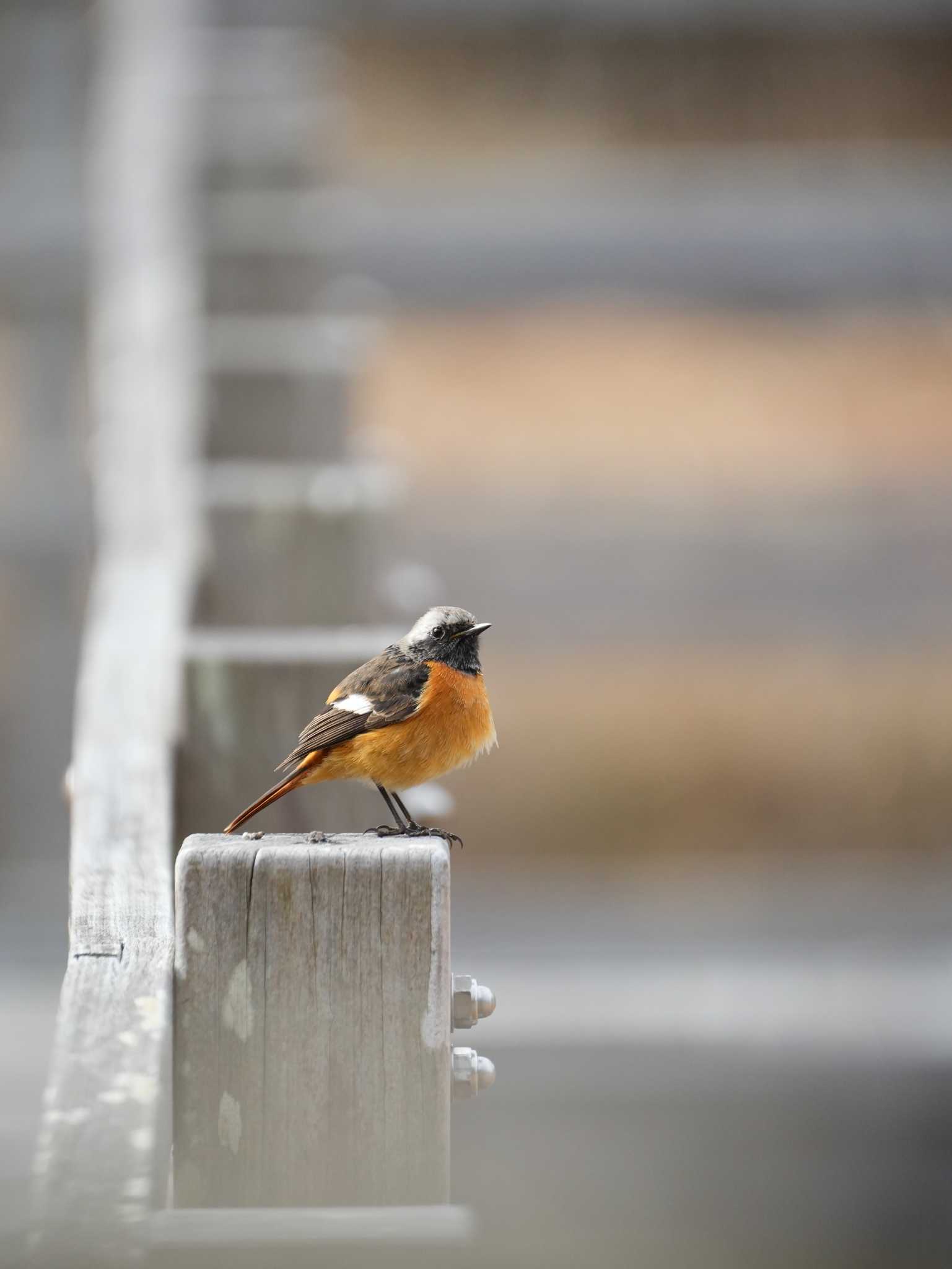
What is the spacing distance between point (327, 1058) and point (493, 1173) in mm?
1982

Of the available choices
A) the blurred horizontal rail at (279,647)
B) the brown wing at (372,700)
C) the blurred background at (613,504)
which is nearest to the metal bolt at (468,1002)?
the brown wing at (372,700)

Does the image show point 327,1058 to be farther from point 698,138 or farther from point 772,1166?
point 698,138

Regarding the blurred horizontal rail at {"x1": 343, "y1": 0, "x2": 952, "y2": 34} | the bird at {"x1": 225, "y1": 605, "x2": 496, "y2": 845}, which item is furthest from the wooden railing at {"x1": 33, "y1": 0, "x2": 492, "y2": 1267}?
the blurred horizontal rail at {"x1": 343, "y1": 0, "x2": 952, "y2": 34}

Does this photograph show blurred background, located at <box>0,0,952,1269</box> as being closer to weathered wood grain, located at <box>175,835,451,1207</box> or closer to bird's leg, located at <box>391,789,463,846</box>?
bird's leg, located at <box>391,789,463,846</box>

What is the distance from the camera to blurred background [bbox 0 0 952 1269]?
10.1ft

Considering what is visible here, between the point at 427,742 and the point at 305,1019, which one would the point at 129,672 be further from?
the point at 305,1019

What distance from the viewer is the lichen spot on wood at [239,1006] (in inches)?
48.3

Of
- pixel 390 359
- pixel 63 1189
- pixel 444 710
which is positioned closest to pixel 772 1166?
pixel 444 710

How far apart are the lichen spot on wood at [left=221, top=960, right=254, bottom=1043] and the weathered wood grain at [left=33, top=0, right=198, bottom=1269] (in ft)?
0.16

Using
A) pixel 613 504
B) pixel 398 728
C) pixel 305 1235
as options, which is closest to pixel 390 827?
pixel 398 728

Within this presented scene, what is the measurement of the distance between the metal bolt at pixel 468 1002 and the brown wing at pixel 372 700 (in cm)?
42

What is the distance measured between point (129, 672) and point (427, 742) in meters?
0.39

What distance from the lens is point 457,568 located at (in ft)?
10.3

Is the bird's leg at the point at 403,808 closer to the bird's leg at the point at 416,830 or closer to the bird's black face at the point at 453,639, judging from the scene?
the bird's leg at the point at 416,830
